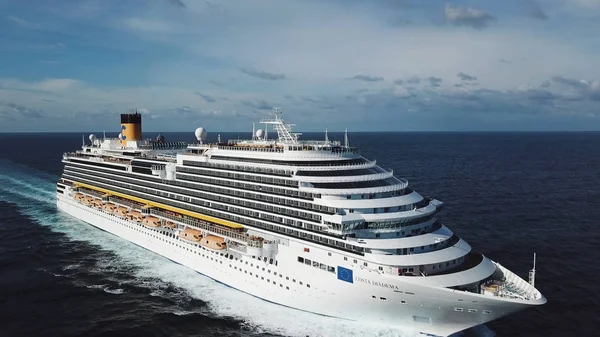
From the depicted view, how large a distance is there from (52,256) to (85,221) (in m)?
15.6

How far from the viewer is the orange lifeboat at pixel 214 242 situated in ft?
134

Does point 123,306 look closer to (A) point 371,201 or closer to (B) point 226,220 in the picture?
(B) point 226,220

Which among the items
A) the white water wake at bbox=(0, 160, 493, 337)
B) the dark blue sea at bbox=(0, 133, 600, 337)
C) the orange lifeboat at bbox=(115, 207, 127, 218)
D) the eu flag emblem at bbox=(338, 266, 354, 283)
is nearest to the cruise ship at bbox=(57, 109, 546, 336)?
the eu flag emblem at bbox=(338, 266, 354, 283)

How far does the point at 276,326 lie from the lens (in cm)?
3431

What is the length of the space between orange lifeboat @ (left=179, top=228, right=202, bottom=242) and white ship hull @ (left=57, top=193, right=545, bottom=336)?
1.64m

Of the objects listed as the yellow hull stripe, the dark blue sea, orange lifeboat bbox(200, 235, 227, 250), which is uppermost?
the yellow hull stripe

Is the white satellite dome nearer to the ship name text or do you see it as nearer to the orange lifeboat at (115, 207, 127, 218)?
the orange lifeboat at (115, 207, 127, 218)

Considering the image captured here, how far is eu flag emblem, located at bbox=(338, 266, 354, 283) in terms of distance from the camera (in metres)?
32.1

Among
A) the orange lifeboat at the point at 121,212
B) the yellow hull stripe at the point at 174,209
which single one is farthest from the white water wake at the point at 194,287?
the yellow hull stripe at the point at 174,209

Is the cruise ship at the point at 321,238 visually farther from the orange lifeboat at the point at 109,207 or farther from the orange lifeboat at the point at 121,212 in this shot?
the orange lifeboat at the point at 109,207

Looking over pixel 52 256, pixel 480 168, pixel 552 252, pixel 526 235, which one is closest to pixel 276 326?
pixel 52 256

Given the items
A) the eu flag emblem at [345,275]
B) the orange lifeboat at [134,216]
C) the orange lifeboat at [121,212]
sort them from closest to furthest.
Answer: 1. the eu flag emblem at [345,275]
2. the orange lifeboat at [134,216]
3. the orange lifeboat at [121,212]

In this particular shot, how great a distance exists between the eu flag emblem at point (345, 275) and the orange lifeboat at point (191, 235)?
→ 17254 millimetres

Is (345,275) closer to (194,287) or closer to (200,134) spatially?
(194,287)
